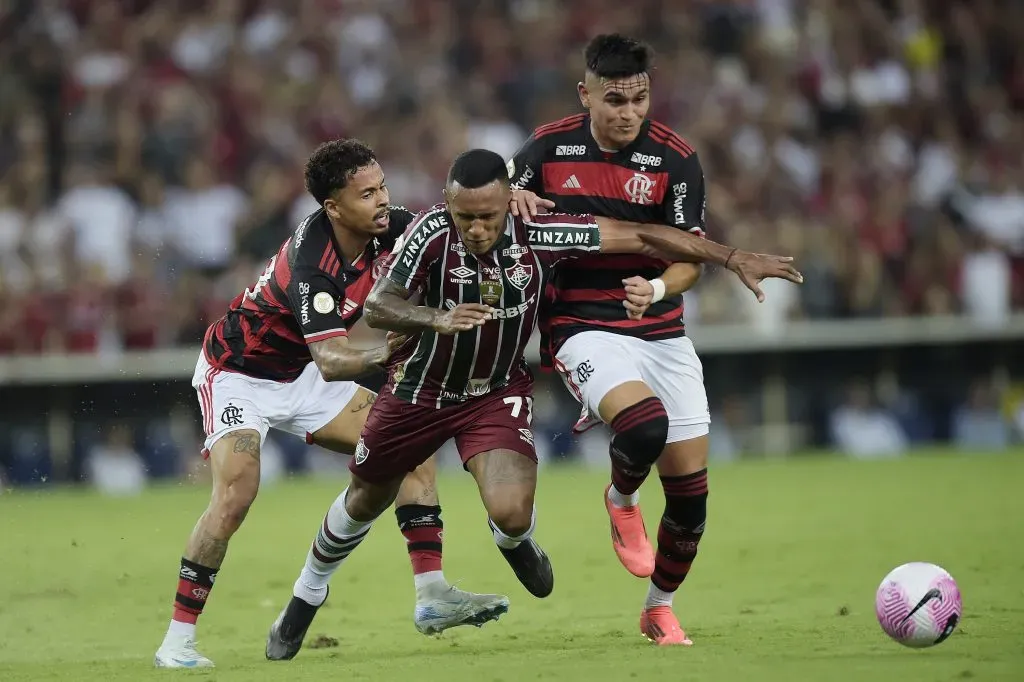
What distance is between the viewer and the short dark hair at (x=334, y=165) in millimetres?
8406


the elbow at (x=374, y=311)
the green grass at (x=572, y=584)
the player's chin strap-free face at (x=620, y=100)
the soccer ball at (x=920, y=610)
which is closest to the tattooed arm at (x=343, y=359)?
the elbow at (x=374, y=311)

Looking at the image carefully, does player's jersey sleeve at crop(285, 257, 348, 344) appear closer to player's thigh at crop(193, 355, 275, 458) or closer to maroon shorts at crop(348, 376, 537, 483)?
maroon shorts at crop(348, 376, 537, 483)

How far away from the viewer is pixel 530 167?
8422mm

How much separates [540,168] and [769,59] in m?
14.5

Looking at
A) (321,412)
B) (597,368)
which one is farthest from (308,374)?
(597,368)

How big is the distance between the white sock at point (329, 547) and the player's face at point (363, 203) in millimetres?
1403

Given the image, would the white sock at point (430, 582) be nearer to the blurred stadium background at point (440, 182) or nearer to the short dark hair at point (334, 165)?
the short dark hair at point (334, 165)

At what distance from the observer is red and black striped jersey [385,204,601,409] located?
7742 millimetres

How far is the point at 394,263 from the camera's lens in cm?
774

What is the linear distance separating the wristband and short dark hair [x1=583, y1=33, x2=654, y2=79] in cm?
104

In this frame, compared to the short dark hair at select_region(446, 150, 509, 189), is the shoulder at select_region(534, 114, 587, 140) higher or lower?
higher

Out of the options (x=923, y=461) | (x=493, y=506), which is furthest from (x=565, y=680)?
(x=923, y=461)

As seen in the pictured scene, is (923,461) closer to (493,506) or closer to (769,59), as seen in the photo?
(769,59)

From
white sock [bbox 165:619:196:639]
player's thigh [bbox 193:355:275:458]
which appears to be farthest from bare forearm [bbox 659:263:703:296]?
white sock [bbox 165:619:196:639]
